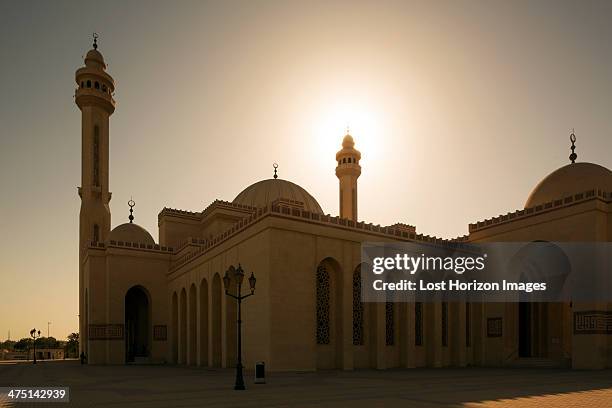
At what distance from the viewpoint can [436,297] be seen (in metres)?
27.4

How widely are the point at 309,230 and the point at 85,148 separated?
74.8 feet

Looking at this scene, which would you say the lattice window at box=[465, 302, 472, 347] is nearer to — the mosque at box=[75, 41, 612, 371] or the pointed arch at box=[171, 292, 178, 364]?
the mosque at box=[75, 41, 612, 371]

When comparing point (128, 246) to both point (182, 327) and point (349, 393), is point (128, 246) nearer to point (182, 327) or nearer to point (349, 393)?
point (182, 327)

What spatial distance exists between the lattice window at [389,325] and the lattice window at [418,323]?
174 centimetres

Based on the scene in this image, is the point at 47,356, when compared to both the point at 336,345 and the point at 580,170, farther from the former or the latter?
the point at 580,170

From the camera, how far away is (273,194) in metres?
A: 37.8

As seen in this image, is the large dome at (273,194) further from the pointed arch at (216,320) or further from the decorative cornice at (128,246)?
the pointed arch at (216,320)

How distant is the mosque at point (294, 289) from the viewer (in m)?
22.2

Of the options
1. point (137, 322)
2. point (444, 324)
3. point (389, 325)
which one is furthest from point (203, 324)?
point (137, 322)

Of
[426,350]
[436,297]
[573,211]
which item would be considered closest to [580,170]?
[573,211]

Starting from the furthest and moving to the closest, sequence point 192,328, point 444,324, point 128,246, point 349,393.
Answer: point 128,246 < point 192,328 < point 444,324 < point 349,393

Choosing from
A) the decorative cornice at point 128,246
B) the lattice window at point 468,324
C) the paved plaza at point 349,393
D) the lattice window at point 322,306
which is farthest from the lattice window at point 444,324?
the decorative cornice at point 128,246

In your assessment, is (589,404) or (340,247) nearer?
(589,404)

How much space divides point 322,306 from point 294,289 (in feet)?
8.19
